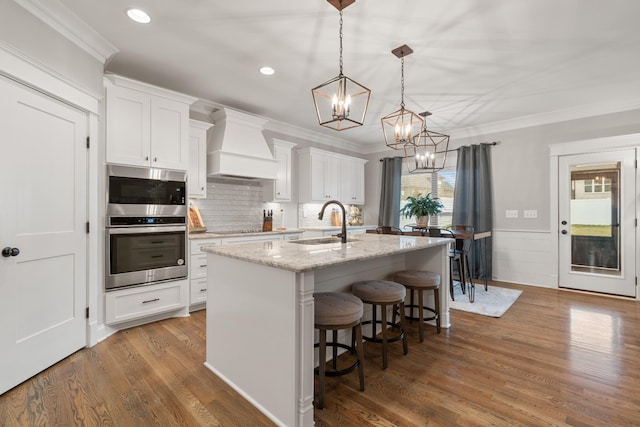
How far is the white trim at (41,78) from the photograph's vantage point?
2.02 m

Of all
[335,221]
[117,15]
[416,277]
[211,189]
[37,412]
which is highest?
[117,15]

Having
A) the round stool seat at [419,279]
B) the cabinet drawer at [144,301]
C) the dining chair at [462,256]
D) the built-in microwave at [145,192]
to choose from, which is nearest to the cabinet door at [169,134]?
the built-in microwave at [145,192]

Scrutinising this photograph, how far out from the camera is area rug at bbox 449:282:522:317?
3732mm

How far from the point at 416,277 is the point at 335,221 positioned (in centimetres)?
358

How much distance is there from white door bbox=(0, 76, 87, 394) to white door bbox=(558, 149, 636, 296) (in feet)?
20.5

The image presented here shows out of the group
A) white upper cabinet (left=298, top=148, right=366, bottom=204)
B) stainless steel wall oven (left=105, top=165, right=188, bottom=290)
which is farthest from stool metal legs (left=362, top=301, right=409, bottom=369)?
white upper cabinet (left=298, top=148, right=366, bottom=204)

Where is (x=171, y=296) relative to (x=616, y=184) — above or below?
below

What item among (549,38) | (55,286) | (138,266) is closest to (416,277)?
(549,38)

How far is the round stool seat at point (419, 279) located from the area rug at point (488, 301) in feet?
4.07

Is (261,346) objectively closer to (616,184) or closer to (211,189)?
(211,189)

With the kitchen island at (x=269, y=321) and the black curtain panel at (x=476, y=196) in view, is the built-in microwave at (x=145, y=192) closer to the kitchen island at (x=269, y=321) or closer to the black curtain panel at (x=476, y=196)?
the kitchen island at (x=269, y=321)

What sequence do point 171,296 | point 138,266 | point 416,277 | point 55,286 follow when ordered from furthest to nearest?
point 171,296, point 138,266, point 416,277, point 55,286

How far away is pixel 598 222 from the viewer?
451cm

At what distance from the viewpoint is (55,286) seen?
2.44 metres
